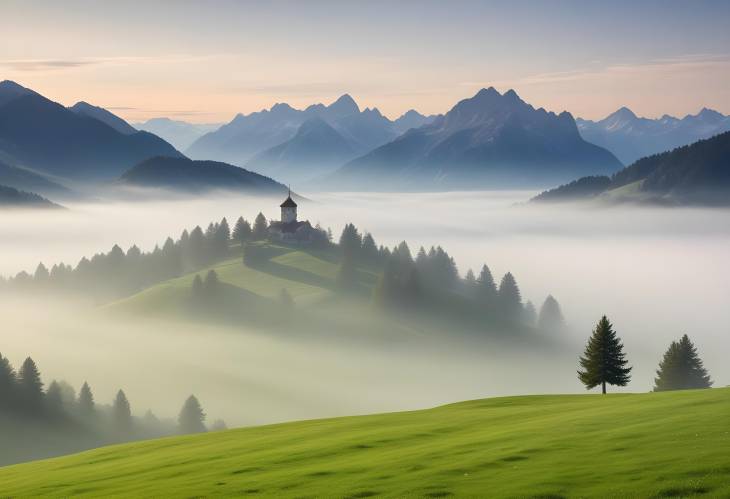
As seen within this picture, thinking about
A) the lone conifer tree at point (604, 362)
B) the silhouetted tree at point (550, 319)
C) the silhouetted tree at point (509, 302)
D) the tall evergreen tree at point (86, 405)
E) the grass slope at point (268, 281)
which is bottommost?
the tall evergreen tree at point (86, 405)

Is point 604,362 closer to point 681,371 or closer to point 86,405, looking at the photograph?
point 681,371

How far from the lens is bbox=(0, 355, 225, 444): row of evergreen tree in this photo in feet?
359

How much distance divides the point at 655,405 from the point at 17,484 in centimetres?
3767

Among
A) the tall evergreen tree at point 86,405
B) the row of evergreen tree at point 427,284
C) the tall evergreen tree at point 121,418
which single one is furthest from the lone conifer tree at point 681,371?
the row of evergreen tree at point 427,284

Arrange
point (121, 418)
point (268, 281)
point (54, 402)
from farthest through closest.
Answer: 1. point (268, 281)
2. point (54, 402)
3. point (121, 418)

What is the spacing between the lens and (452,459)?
118 feet

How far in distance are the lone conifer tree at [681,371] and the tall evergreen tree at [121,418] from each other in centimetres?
7157

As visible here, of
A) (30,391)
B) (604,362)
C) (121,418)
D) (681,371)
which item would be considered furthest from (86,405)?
(681,371)

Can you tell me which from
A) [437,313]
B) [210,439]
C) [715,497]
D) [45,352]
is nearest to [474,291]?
[437,313]

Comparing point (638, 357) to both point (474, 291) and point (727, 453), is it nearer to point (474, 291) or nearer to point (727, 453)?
point (474, 291)

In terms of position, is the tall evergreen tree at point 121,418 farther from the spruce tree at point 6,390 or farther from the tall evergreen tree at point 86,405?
the spruce tree at point 6,390

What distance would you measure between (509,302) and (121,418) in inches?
3902

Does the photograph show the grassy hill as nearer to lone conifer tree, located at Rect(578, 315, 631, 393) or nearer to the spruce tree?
lone conifer tree, located at Rect(578, 315, 631, 393)

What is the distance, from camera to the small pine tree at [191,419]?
103188 mm
